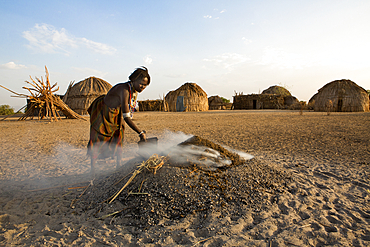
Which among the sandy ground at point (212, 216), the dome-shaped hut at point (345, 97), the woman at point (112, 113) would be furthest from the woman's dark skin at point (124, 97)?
the dome-shaped hut at point (345, 97)

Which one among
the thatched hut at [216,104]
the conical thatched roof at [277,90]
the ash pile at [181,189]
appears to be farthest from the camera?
the conical thatched roof at [277,90]

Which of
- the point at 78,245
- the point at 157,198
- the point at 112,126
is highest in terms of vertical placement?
the point at 112,126

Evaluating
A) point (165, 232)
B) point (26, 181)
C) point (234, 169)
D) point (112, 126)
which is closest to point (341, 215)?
point (234, 169)

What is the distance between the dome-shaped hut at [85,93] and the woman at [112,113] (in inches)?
602

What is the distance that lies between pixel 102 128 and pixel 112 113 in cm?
24

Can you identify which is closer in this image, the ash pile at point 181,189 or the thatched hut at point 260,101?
the ash pile at point 181,189

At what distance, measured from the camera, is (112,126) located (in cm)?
270

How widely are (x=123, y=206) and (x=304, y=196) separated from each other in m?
1.91

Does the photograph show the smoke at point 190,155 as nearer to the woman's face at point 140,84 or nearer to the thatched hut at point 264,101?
the woman's face at point 140,84

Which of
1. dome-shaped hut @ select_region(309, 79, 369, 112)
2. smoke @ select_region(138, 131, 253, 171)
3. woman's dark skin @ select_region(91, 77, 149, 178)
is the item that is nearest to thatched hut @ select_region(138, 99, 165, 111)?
dome-shaped hut @ select_region(309, 79, 369, 112)

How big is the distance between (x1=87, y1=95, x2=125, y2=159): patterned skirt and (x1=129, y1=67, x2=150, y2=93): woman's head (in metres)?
0.44

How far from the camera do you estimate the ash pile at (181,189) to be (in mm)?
1860

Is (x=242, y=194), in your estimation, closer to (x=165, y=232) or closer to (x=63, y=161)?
(x=165, y=232)

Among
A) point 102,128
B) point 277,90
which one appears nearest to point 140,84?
point 102,128
